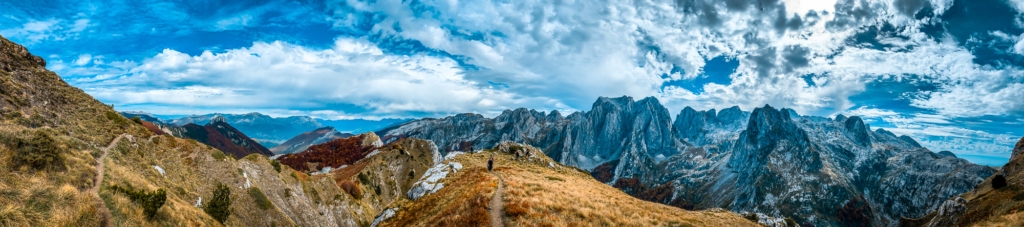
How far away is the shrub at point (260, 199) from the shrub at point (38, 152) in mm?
23067

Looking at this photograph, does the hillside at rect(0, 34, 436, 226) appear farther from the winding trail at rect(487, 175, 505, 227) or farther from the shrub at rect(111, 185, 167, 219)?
the winding trail at rect(487, 175, 505, 227)

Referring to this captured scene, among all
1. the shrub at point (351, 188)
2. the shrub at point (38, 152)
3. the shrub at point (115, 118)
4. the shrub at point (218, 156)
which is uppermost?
Answer: the shrub at point (115, 118)

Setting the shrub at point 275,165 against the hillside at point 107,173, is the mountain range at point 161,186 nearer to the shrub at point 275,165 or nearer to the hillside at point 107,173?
the hillside at point 107,173

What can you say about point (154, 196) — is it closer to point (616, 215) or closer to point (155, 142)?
point (155, 142)

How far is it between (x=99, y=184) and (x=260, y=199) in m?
24.1

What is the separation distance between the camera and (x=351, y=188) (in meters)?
83.2

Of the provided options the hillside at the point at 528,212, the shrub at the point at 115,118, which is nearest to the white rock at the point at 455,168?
the hillside at the point at 528,212

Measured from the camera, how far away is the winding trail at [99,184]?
55.4 feet

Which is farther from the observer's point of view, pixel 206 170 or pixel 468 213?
pixel 206 170

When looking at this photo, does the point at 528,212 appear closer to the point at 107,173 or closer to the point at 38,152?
the point at 107,173

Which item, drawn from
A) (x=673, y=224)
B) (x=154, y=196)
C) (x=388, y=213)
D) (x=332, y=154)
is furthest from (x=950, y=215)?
(x=332, y=154)

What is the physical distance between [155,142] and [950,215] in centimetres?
9287

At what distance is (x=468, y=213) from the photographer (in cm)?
2133

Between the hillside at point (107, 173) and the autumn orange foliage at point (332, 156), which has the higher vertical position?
the hillside at point (107, 173)
